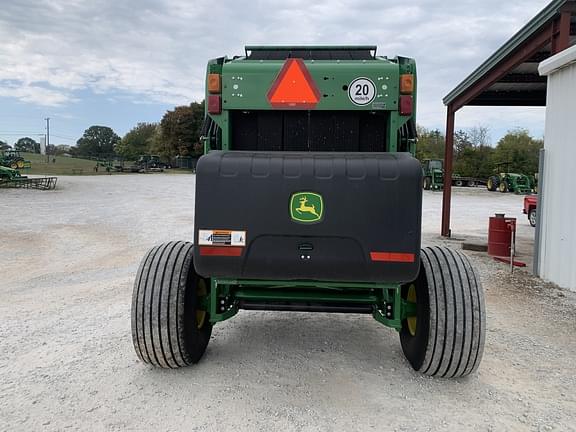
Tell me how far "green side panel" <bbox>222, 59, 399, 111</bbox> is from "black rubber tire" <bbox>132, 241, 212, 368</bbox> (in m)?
1.22

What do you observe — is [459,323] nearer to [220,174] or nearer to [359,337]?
[359,337]

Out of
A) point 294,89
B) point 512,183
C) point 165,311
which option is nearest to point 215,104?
point 294,89

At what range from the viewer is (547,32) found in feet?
25.0

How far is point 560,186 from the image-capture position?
6.90 metres

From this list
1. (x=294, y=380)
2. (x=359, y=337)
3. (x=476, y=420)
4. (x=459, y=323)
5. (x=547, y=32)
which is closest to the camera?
(x=476, y=420)

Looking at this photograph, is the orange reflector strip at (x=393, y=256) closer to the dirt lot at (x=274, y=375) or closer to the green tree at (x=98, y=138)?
the dirt lot at (x=274, y=375)

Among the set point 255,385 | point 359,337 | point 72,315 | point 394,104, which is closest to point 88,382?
point 255,385

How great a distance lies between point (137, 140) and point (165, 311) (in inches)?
3452

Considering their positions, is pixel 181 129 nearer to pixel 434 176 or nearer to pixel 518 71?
pixel 434 176

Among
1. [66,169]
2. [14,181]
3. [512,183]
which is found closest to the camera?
[14,181]

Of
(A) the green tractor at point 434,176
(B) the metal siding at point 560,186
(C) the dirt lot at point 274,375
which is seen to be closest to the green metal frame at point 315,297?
(C) the dirt lot at point 274,375

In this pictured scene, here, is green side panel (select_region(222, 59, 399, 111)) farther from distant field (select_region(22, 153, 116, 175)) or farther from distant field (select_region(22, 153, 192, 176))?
distant field (select_region(22, 153, 116, 175))

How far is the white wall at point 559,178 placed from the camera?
6.59m

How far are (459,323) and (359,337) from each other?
130 cm
